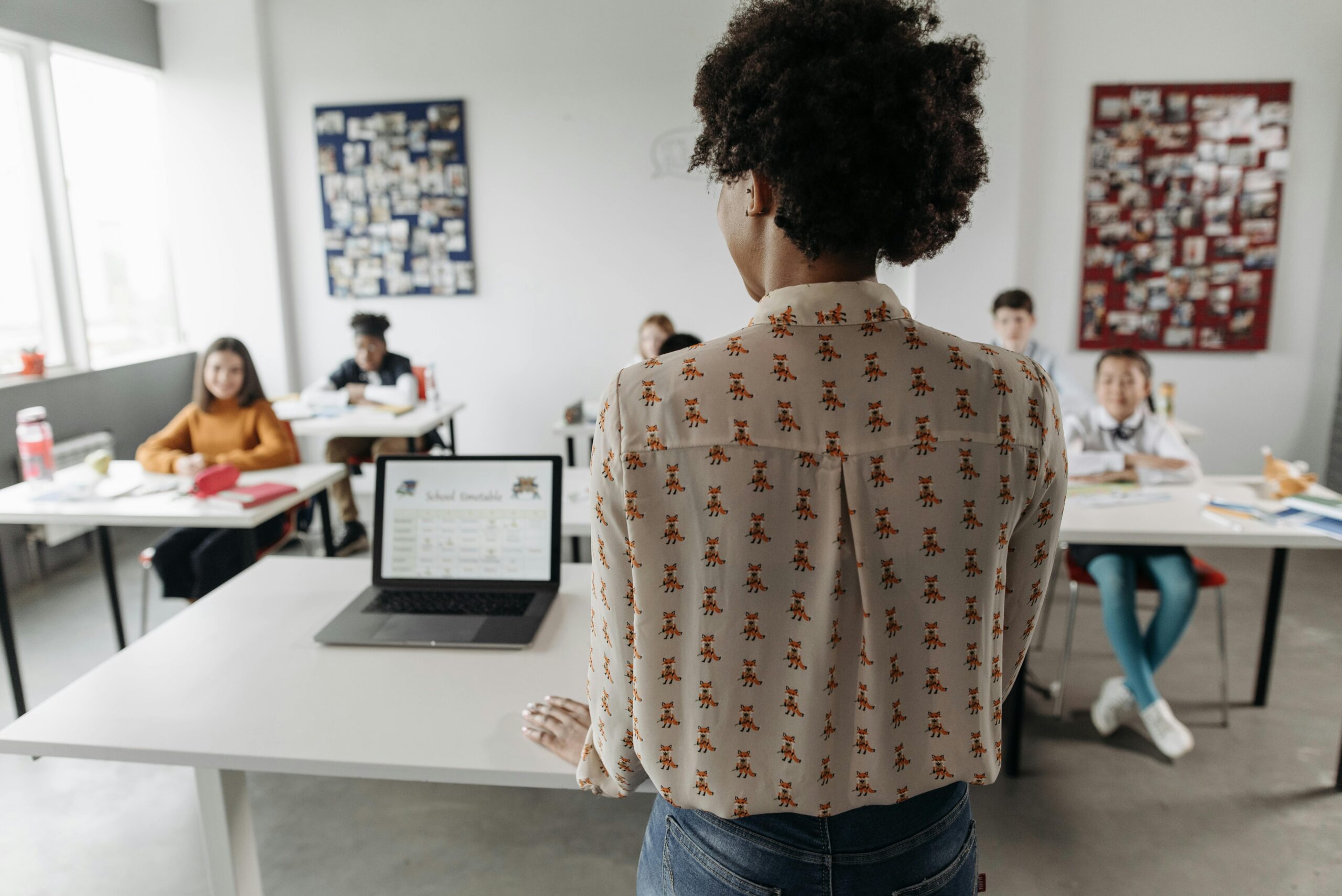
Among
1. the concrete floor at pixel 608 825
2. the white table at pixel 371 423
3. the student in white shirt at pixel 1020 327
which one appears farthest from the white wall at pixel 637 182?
the concrete floor at pixel 608 825

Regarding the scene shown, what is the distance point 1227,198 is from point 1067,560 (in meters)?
3.05

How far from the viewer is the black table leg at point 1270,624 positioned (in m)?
2.78

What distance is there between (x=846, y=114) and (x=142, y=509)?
269 centimetres

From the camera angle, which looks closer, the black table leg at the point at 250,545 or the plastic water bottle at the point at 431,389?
the black table leg at the point at 250,545

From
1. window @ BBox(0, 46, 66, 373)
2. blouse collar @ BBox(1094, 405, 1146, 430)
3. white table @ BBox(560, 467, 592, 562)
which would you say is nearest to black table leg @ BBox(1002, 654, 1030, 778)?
blouse collar @ BBox(1094, 405, 1146, 430)

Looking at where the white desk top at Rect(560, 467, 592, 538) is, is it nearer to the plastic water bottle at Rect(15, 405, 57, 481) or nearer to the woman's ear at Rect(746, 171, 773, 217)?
the woman's ear at Rect(746, 171, 773, 217)

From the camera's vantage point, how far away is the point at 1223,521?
2537 millimetres

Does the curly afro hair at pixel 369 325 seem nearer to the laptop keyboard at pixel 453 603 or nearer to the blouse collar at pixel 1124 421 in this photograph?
the laptop keyboard at pixel 453 603

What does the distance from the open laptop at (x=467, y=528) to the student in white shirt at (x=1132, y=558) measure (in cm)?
183

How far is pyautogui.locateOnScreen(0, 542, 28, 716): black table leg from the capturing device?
2.74 m

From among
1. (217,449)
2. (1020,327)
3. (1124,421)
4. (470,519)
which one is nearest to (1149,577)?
(1124,421)

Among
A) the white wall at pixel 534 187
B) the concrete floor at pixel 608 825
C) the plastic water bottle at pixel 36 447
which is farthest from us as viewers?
the white wall at pixel 534 187

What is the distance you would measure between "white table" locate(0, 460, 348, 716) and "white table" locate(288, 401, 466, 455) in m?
0.95

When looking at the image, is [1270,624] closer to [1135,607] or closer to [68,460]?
[1135,607]
